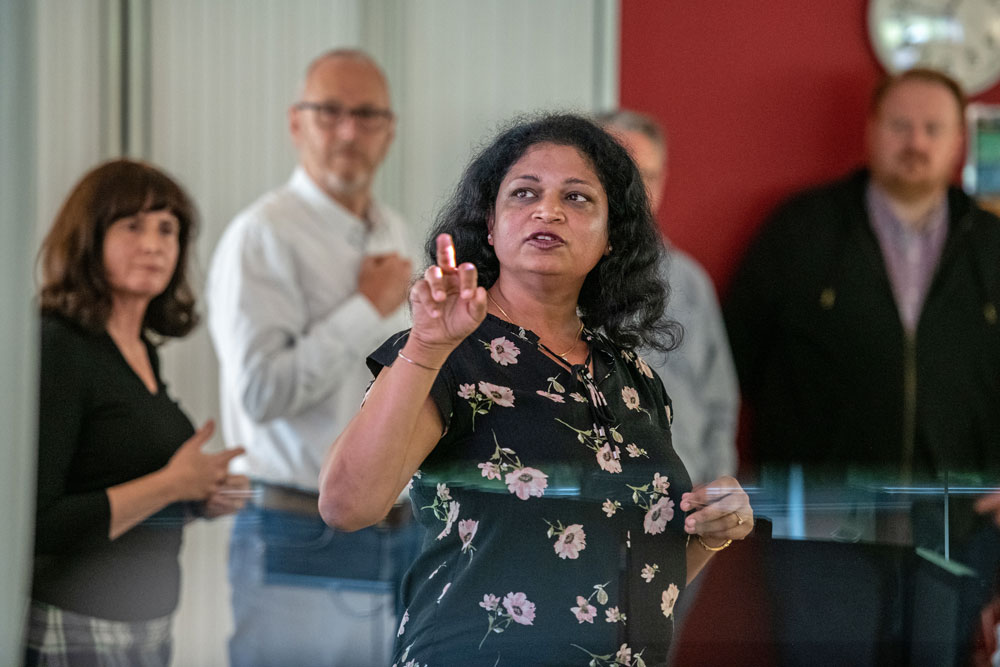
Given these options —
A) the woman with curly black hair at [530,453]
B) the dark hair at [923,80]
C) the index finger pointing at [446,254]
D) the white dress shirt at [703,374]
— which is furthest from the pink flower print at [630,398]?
the dark hair at [923,80]

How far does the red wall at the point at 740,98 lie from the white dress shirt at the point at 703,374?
461 millimetres

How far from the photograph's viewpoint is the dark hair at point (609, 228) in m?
1.04

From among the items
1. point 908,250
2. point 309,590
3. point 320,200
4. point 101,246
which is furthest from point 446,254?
point 908,250

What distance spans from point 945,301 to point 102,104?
193cm

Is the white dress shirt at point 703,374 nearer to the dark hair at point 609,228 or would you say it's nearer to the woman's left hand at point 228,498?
the woman's left hand at point 228,498

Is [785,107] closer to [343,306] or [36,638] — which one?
[343,306]

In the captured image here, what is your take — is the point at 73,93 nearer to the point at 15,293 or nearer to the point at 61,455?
the point at 61,455

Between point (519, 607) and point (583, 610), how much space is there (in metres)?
0.06

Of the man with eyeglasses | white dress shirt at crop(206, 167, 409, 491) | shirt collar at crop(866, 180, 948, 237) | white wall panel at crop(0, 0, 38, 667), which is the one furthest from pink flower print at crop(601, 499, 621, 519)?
shirt collar at crop(866, 180, 948, 237)

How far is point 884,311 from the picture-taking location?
2.64 m

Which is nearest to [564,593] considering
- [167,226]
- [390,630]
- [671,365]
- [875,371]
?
[390,630]

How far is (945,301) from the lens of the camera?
263 cm

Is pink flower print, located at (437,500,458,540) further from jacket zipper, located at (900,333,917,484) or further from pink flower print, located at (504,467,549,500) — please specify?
jacket zipper, located at (900,333,917,484)

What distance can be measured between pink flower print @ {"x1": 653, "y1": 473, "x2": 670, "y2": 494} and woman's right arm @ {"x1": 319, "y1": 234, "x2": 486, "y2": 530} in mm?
211
